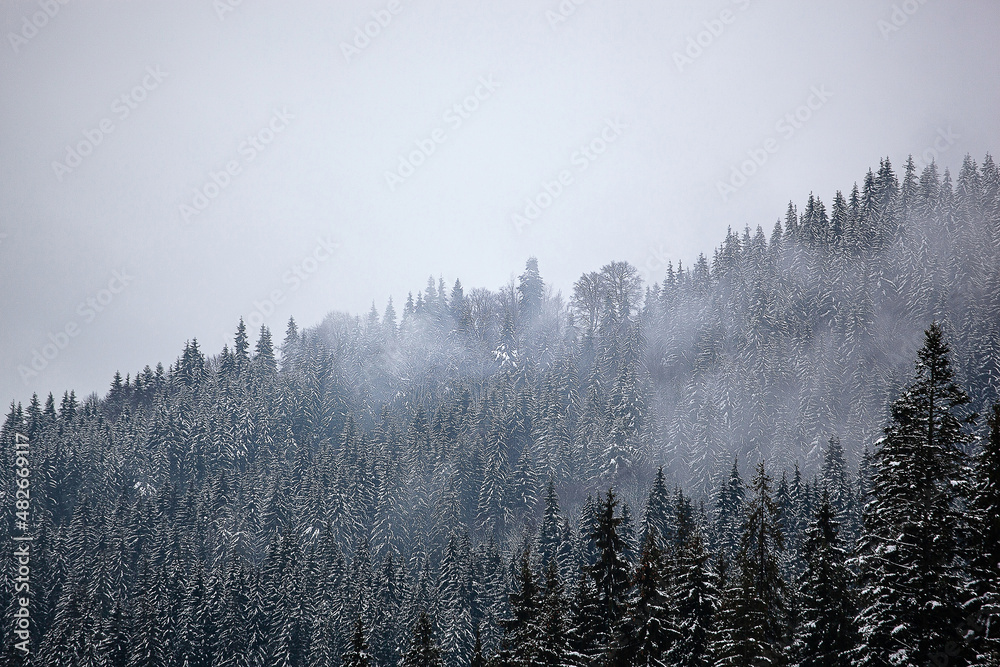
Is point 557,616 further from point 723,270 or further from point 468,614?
point 723,270

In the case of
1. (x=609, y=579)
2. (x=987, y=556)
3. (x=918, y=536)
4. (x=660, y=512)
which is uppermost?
(x=660, y=512)

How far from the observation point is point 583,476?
90938mm

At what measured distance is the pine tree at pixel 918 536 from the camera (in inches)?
664

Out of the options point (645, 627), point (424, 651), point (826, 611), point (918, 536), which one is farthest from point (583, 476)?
point (918, 536)

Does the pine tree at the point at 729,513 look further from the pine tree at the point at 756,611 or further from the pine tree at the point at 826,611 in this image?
the pine tree at the point at 826,611

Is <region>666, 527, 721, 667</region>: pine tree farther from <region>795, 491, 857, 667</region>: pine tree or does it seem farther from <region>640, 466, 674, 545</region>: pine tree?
<region>640, 466, 674, 545</region>: pine tree

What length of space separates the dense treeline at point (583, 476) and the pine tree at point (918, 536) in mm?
76

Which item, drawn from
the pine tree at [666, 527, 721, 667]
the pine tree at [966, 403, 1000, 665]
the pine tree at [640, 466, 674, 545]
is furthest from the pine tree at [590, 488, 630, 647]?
the pine tree at [640, 466, 674, 545]

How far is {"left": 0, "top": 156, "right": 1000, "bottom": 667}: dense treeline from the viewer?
21.9 m

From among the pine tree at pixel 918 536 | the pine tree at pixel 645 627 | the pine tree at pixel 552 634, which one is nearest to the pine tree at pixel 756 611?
the pine tree at pixel 645 627

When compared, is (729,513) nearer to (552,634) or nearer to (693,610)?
(693,610)

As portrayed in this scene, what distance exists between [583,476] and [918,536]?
7444 cm

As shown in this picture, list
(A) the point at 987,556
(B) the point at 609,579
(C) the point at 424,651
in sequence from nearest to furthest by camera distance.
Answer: (A) the point at 987,556, (B) the point at 609,579, (C) the point at 424,651

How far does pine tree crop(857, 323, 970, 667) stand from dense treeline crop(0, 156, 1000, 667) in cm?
8
